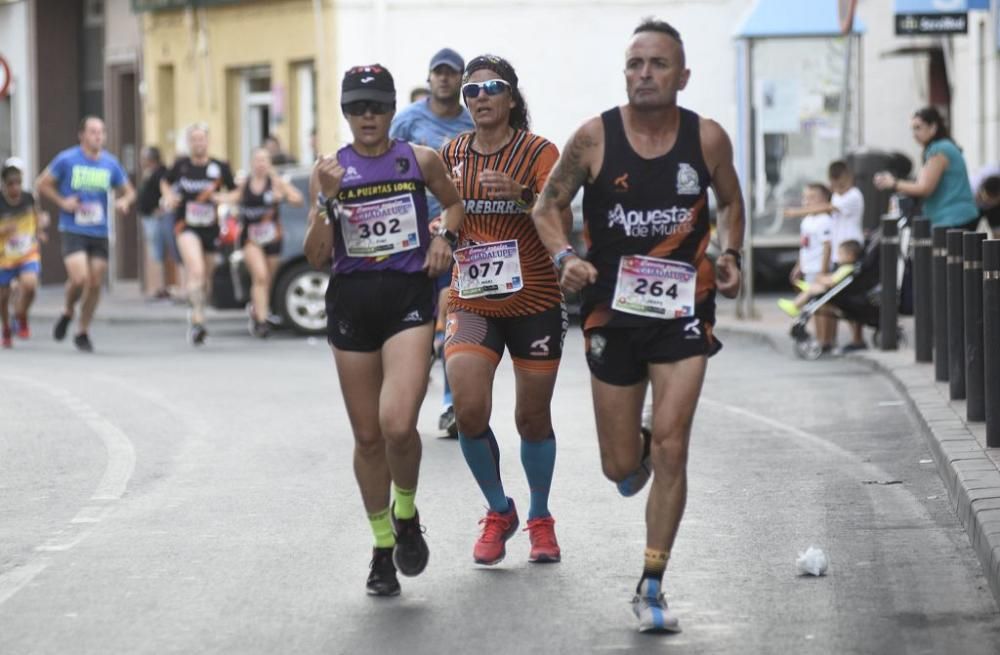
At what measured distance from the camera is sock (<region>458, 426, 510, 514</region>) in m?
7.64

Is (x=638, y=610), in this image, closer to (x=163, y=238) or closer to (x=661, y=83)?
(x=661, y=83)

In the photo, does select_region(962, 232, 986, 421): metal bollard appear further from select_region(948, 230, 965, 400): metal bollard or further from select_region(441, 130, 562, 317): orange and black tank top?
select_region(441, 130, 562, 317): orange and black tank top

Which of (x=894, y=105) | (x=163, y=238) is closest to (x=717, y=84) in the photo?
(x=894, y=105)

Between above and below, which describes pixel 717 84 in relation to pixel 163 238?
above

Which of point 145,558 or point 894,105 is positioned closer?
point 145,558

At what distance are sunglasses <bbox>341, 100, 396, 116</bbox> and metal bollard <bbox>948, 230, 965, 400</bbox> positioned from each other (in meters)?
5.47

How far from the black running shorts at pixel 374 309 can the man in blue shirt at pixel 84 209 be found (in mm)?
12375

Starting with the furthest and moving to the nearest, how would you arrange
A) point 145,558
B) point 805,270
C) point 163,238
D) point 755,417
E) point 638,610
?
point 163,238, point 805,270, point 755,417, point 145,558, point 638,610

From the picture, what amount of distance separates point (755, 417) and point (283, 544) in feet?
16.6

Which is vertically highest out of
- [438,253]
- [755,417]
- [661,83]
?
[661,83]

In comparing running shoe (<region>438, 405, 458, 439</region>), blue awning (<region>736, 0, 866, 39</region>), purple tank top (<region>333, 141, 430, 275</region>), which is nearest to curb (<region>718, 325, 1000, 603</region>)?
purple tank top (<region>333, 141, 430, 275</region>)

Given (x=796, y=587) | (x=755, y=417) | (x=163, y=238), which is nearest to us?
(x=796, y=587)

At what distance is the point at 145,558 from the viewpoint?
7887 mm

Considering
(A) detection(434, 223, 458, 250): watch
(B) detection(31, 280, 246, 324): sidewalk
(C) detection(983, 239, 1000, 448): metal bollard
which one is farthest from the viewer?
(B) detection(31, 280, 246, 324): sidewalk
